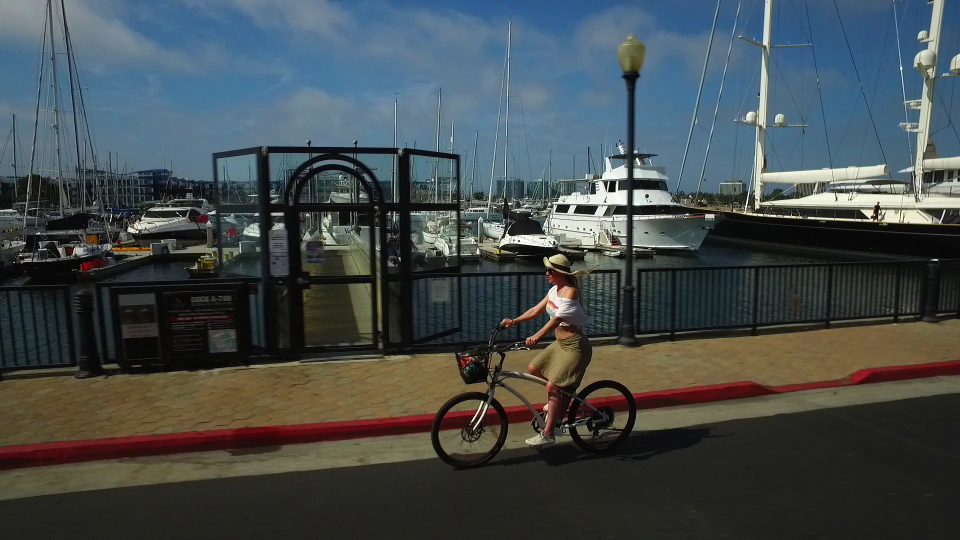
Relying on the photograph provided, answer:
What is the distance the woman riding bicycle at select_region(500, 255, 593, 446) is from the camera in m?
5.01

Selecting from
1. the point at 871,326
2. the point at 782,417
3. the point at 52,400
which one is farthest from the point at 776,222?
the point at 52,400

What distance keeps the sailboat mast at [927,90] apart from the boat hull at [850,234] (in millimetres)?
4638

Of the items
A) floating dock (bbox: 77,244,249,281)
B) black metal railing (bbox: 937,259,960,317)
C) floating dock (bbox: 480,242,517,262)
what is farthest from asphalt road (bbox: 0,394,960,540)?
floating dock (bbox: 480,242,517,262)

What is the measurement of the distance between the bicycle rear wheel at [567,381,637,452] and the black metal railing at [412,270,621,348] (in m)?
3.01

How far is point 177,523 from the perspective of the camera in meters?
4.13

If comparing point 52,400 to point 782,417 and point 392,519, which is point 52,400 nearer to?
point 392,519

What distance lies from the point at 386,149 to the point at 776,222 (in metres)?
46.7

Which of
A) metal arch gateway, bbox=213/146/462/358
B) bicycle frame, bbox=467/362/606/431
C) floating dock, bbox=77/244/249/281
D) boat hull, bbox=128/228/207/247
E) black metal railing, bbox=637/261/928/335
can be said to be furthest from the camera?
boat hull, bbox=128/228/207/247

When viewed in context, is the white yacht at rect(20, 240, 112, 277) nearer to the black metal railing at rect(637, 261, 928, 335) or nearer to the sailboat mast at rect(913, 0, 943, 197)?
the black metal railing at rect(637, 261, 928, 335)

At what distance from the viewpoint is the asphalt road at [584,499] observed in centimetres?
401

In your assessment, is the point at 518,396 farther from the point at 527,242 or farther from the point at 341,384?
the point at 527,242

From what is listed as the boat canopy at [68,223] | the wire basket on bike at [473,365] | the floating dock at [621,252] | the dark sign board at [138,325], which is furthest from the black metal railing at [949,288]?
the boat canopy at [68,223]

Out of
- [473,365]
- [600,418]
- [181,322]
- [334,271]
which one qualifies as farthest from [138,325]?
[600,418]

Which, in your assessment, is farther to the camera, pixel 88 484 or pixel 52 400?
pixel 52 400
